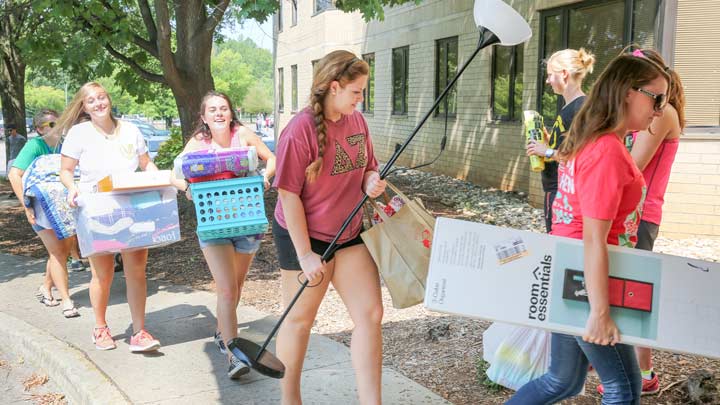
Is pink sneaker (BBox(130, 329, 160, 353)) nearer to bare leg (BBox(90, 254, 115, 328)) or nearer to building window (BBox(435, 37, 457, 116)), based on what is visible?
bare leg (BBox(90, 254, 115, 328))

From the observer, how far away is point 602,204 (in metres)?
2.58

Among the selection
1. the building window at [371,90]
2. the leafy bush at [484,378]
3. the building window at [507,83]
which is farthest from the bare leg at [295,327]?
the building window at [371,90]

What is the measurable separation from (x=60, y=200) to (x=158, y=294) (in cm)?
128

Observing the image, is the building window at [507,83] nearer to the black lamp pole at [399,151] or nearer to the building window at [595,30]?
the building window at [595,30]

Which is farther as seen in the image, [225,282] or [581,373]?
[225,282]

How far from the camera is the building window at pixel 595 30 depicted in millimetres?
8820

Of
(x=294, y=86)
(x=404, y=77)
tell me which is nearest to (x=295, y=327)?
(x=404, y=77)

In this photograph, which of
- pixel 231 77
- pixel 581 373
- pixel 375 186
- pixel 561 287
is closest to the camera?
pixel 561 287

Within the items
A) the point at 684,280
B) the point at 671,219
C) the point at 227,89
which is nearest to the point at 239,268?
Result: the point at 684,280

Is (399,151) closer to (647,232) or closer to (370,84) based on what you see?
(647,232)

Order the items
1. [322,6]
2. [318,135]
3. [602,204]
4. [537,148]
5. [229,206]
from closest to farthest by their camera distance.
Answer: [602,204]
[318,135]
[229,206]
[537,148]
[322,6]

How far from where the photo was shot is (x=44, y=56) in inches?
487

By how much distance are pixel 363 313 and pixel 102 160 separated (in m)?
2.40

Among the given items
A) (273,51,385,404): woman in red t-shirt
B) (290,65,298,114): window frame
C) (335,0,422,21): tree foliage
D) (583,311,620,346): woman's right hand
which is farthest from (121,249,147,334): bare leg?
(290,65,298,114): window frame
